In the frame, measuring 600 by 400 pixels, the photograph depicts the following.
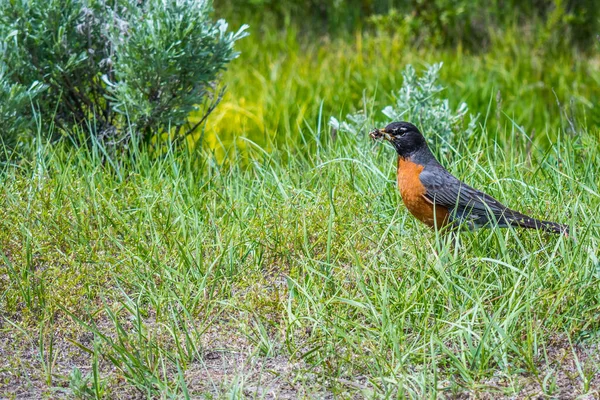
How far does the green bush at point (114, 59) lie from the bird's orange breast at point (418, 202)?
1530mm

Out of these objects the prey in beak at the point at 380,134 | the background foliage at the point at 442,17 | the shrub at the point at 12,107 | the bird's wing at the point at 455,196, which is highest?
the shrub at the point at 12,107

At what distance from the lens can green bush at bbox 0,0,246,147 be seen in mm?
4953

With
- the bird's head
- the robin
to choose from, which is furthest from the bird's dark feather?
the bird's head

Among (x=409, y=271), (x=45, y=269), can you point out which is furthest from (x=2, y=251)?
(x=409, y=271)

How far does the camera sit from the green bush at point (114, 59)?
4.95m

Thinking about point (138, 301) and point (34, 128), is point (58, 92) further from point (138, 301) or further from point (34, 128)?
point (138, 301)

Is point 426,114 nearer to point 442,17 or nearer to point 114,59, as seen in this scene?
point 114,59

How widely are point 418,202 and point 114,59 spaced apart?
7.41 ft

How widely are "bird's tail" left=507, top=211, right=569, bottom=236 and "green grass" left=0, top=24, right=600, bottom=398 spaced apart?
Result: 0.27 feet

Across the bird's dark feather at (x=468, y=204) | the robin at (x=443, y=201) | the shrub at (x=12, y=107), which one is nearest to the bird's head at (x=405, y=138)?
the robin at (x=443, y=201)

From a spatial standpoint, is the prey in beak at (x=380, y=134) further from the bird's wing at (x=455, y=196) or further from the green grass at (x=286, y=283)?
the bird's wing at (x=455, y=196)

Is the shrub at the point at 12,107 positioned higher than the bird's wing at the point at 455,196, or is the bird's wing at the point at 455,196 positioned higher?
the shrub at the point at 12,107

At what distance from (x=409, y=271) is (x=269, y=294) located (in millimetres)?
Answer: 620

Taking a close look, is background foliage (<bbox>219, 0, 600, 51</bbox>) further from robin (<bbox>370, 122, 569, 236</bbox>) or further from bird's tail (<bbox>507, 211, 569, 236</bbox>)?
bird's tail (<bbox>507, 211, 569, 236</bbox>)
